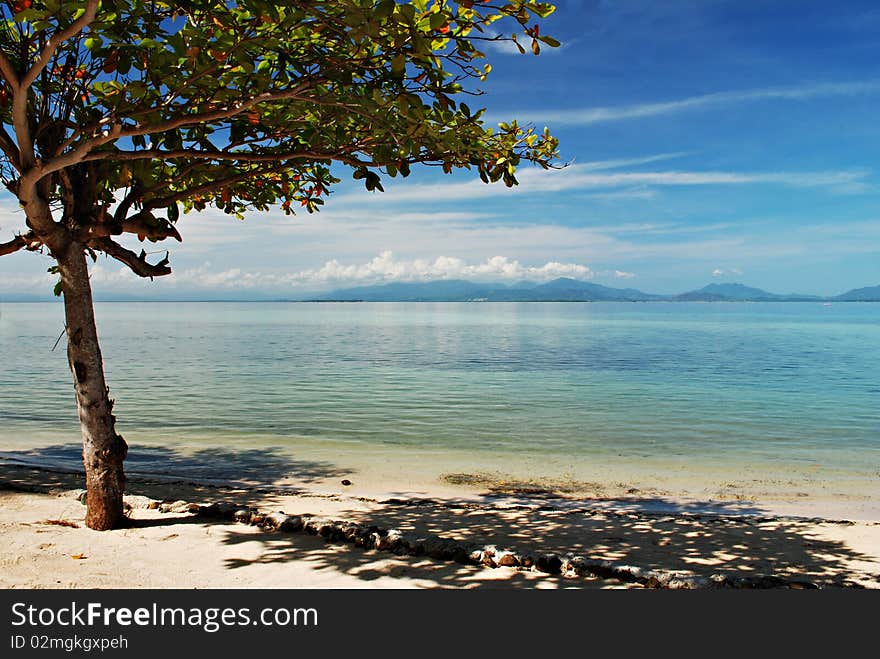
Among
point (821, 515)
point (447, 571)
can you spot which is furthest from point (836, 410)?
point (447, 571)

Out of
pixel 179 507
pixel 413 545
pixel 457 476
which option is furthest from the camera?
pixel 457 476

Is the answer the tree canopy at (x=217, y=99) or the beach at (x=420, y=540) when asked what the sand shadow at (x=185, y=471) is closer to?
the beach at (x=420, y=540)

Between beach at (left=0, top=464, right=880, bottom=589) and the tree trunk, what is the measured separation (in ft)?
1.17

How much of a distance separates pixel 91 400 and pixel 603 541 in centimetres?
673

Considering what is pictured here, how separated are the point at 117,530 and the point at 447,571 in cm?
421

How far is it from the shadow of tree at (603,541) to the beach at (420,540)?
0.03 m

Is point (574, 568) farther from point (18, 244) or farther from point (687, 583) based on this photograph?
point (18, 244)

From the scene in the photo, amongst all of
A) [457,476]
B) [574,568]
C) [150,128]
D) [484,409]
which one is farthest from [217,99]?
[484,409]

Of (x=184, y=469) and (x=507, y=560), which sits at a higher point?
(x=507, y=560)

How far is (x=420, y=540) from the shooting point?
7.79 meters

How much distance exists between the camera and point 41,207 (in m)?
7.81

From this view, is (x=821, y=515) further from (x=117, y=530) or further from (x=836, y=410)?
(x=836, y=410)

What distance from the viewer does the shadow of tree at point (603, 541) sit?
7.34 metres

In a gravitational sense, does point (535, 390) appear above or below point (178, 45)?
below
